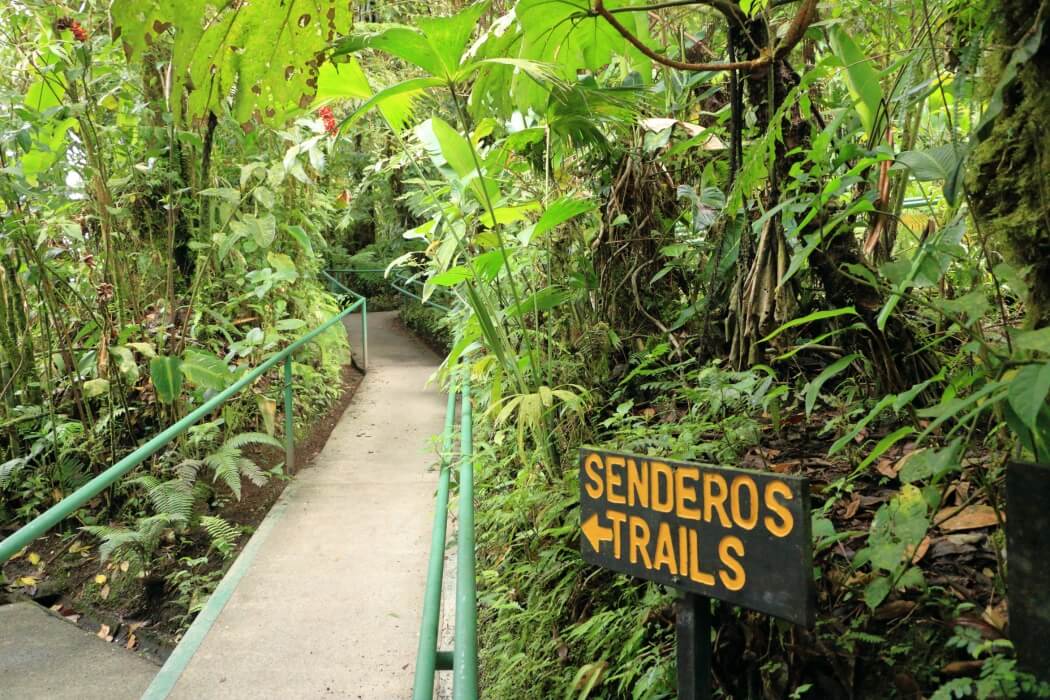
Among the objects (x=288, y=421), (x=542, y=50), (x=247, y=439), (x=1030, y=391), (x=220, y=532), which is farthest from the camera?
(x=288, y=421)

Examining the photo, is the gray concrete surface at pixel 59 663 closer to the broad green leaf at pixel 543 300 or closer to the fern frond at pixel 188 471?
the fern frond at pixel 188 471

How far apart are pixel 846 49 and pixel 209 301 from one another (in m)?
4.96

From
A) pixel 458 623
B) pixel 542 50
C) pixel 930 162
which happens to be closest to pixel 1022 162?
pixel 930 162

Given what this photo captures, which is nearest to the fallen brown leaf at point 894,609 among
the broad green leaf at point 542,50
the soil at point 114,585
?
the broad green leaf at point 542,50

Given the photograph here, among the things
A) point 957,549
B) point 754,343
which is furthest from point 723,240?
point 957,549

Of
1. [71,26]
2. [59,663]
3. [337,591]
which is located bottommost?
[59,663]

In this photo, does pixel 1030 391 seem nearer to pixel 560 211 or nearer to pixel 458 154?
pixel 560 211

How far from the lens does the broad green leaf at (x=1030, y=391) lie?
123cm

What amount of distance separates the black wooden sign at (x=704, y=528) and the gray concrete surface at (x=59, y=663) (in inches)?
110

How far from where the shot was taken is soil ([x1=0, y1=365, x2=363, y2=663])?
409 cm

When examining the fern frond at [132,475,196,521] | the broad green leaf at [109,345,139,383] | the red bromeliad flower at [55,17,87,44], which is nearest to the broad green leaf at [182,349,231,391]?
the broad green leaf at [109,345,139,383]

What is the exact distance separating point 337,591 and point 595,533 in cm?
254

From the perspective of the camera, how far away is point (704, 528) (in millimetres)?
1498

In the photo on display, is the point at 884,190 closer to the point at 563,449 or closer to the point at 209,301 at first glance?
the point at 563,449
